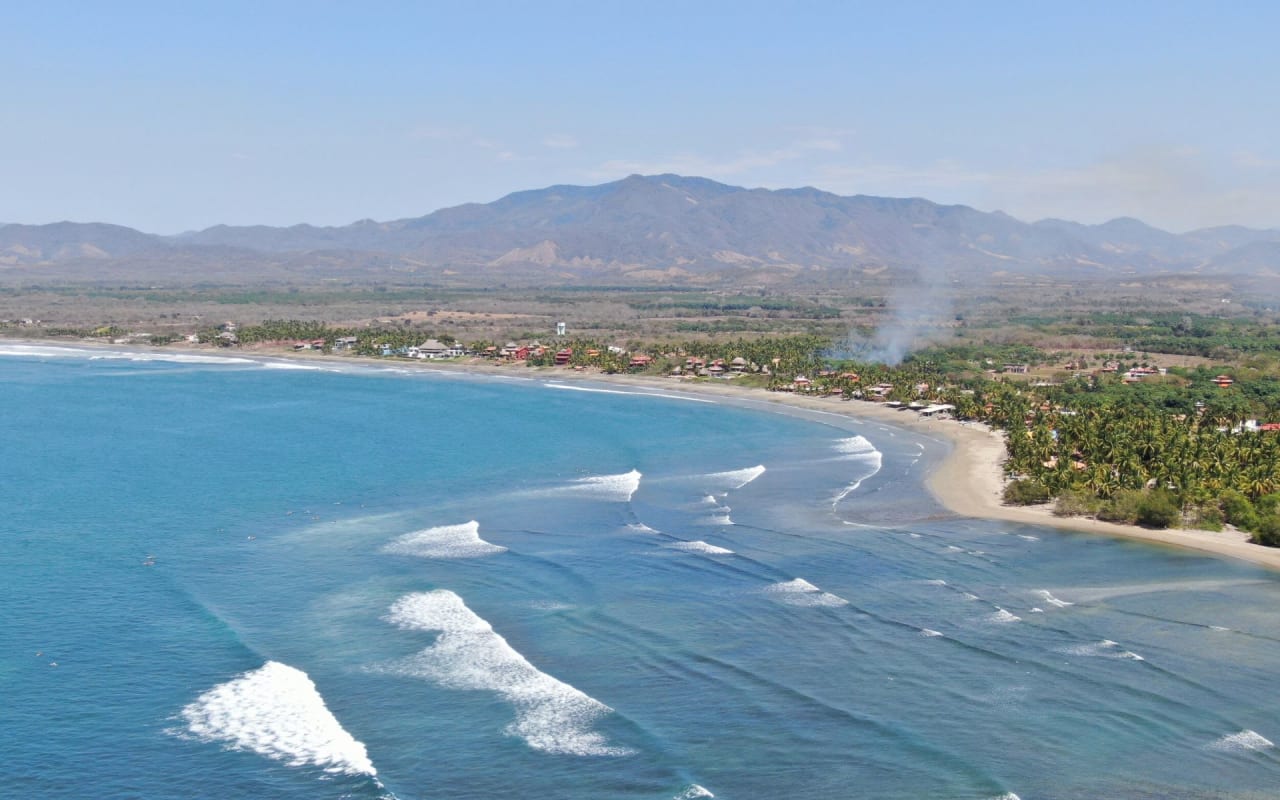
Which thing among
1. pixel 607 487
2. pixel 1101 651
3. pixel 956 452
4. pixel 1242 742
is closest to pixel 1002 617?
pixel 1101 651

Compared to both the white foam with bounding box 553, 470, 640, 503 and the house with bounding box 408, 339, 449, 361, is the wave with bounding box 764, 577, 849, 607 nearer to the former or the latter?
the white foam with bounding box 553, 470, 640, 503

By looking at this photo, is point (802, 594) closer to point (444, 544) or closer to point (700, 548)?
point (700, 548)

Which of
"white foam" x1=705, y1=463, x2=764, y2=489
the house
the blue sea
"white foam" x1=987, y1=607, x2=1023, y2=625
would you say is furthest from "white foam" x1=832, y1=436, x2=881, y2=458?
the house

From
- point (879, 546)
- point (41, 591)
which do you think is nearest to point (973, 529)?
point (879, 546)

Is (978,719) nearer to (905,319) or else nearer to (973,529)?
(973,529)

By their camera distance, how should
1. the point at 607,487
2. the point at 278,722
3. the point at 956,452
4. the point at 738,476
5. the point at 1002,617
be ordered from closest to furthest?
the point at 278,722, the point at 1002,617, the point at 607,487, the point at 738,476, the point at 956,452
